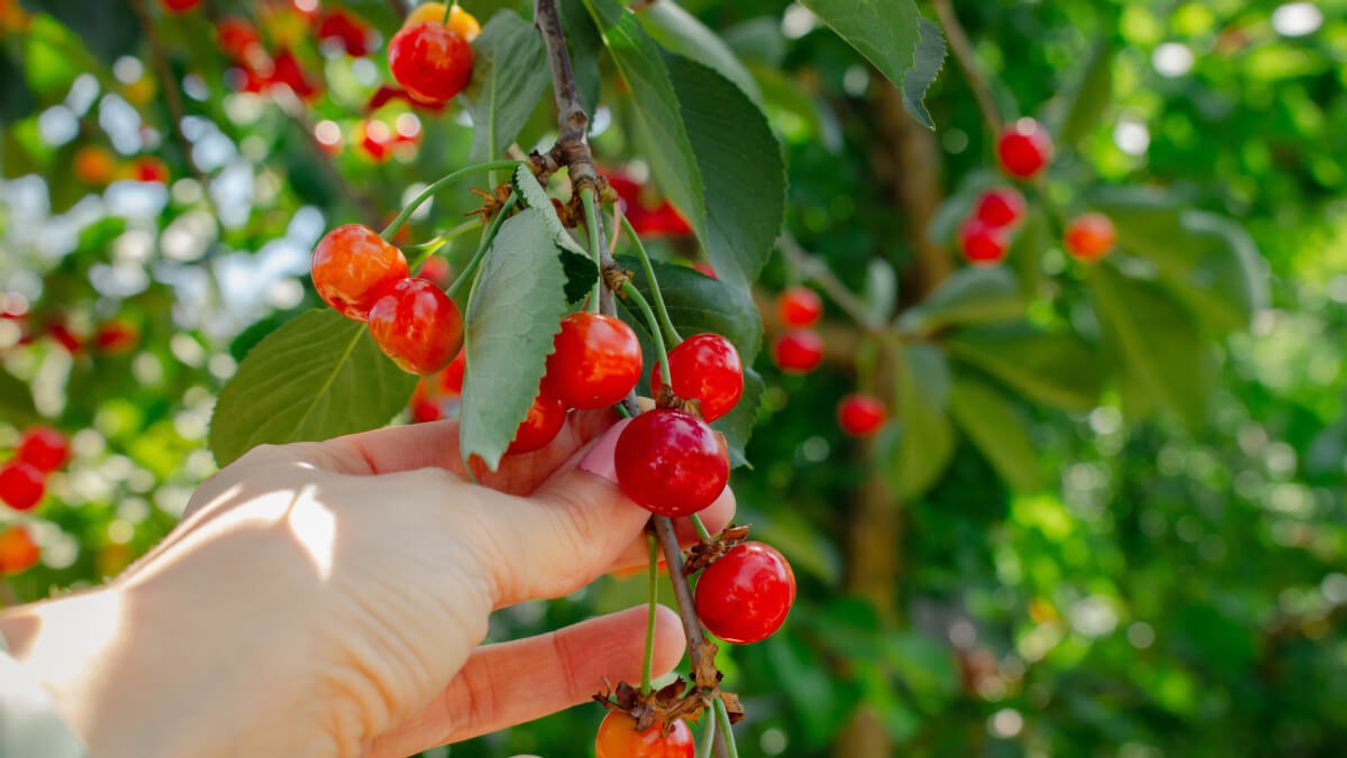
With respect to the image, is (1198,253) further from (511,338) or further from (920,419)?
(511,338)

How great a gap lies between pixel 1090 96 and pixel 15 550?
2.90m

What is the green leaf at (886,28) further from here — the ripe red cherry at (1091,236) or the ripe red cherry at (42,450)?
the ripe red cherry at (42,450)

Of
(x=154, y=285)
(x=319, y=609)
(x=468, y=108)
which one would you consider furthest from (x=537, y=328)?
(x=154, y=285)

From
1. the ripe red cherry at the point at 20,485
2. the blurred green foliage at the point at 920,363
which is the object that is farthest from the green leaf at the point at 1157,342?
the ripe red cherry at the point at 20,485

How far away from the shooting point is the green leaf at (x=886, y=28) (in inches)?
29.2

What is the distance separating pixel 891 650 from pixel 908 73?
237cm

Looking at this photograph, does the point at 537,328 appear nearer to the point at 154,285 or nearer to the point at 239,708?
the point at 239,708

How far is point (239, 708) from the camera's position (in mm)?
656

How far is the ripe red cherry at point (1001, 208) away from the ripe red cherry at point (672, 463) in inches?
86.0

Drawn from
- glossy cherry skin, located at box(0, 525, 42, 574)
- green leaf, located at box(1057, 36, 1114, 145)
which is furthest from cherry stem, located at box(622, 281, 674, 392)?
glossy cherry skin, located at box(0, 525, 42, 574)

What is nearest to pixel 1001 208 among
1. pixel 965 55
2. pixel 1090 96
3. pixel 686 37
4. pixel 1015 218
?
pixel 1015 218

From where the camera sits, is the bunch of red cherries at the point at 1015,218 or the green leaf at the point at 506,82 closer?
the green leaf at the point at 506,82

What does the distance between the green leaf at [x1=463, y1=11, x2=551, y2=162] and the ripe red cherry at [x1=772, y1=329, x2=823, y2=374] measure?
1912 millimetres

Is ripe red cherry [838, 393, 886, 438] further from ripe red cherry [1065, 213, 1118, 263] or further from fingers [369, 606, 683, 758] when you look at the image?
fingers [369, 606, 683, 758]
